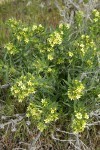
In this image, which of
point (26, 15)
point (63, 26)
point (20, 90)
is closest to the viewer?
point (20, 90)

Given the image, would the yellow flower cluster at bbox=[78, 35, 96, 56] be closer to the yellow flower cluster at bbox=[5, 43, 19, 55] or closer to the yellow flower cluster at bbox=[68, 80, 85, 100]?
the yellow flower cluster at bbox=[68, 80, 85, 100]

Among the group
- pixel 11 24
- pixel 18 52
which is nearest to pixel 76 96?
pixel 18 52

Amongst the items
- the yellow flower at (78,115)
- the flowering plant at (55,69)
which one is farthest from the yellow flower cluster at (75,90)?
the yellow flower at (78,115)

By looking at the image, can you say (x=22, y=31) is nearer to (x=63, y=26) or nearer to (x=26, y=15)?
(x=63, y=26)

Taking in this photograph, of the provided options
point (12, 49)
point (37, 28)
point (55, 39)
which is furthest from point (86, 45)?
point (12, 49)

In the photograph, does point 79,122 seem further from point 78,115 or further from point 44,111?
point 44,111

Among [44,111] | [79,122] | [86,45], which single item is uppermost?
[86,45]
